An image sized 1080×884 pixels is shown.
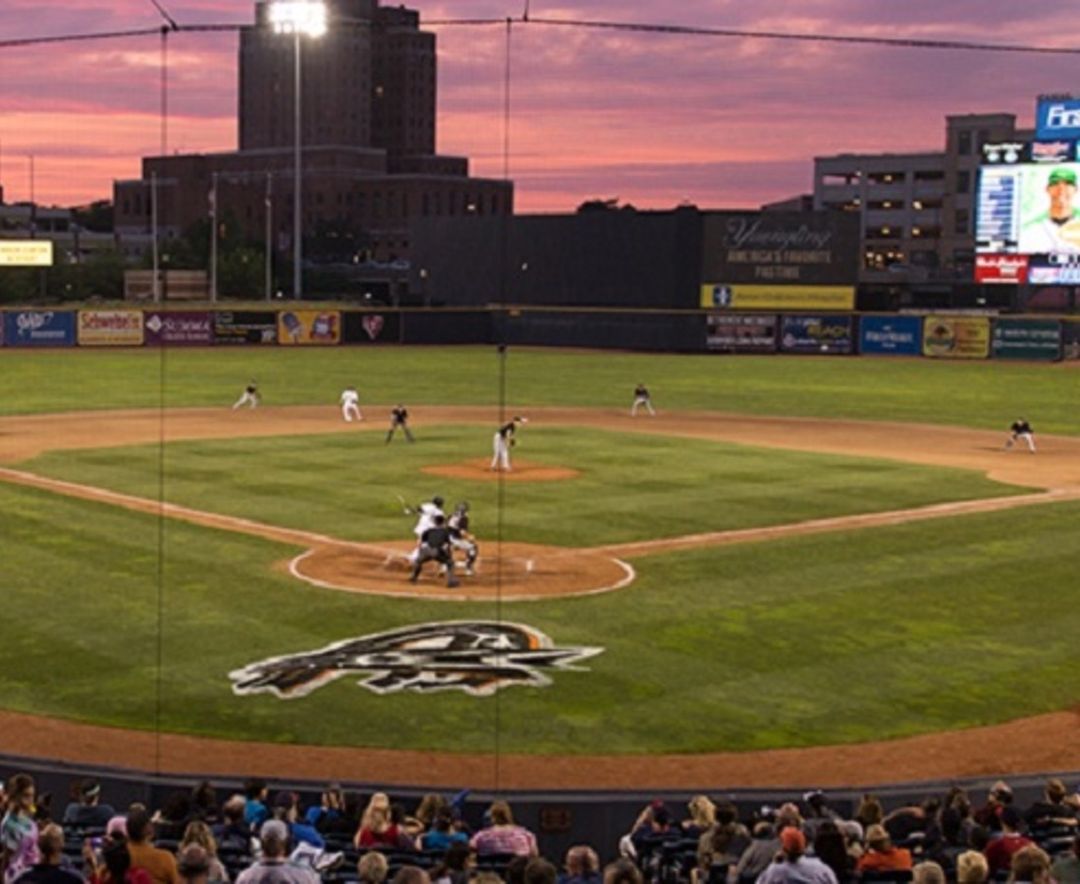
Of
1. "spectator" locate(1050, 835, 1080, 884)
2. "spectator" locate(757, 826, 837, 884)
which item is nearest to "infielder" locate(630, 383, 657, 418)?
"spectator" locate(1050, 835, 1080, 884)

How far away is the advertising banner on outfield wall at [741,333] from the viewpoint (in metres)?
79.1

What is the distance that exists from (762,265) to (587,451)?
39066 mm

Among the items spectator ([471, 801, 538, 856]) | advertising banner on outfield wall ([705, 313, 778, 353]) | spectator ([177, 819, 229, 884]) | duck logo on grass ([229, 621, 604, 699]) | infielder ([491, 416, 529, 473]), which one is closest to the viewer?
→ spectator ([177, 819, 229, 884])

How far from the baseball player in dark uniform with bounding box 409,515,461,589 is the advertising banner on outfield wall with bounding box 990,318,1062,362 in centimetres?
5778

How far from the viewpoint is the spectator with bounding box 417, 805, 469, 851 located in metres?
9.91

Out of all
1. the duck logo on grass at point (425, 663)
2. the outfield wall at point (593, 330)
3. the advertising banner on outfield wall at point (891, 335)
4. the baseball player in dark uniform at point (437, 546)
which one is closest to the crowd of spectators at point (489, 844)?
the duck logo on grass at point (425, 663)

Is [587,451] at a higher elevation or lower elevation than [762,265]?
lower

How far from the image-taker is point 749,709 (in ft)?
55.7

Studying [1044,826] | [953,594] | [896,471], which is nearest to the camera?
[1044,826]

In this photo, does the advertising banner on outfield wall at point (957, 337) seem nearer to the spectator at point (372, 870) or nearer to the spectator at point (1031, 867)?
the spectator at point (1031, 867)

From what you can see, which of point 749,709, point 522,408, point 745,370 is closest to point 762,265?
point 745,370

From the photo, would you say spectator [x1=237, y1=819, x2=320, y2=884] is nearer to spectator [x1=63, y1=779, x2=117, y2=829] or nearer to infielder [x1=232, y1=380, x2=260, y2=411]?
spectator [x1=63, y1=779, x2=117, y2=829]

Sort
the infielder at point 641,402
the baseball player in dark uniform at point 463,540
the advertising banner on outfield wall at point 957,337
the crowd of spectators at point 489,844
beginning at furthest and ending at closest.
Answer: the advertising banner on outfield wall at point 957,337 → the infielder at point 641,402 → the baseball player in dark uniform at point 463,540 → the crowd of spectators at point 489,844

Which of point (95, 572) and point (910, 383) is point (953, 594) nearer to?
point (95, 572)
